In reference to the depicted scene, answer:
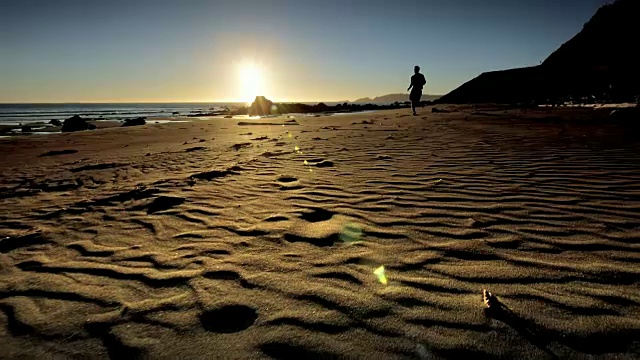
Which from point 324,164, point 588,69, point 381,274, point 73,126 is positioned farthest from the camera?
point 588,69

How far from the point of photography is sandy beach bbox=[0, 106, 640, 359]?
5.41ft

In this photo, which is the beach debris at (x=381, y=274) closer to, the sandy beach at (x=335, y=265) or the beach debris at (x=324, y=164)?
the sandy beach at (x=335, y=265)

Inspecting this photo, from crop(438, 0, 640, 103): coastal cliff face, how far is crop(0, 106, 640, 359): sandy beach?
17.8 meters

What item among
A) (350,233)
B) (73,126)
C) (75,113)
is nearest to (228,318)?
(350,233)

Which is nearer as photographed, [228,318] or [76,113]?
[228,318]

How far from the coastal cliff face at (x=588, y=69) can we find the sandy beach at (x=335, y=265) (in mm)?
Answer: 17833

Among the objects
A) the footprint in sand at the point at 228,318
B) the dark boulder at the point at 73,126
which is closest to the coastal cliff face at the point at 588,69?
the footprint in sand at the point at 228,318

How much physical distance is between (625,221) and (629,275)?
1070 mm

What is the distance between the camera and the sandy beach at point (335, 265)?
1.65 meters

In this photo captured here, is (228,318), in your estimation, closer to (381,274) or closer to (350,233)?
(381,274)

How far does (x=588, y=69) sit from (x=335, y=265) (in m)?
28.3

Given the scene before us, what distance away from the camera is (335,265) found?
7.71 feet

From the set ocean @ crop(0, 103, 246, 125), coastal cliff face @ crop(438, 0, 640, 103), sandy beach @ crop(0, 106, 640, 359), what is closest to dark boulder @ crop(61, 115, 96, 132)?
ocean @ crop(0, 103, 246, 125)

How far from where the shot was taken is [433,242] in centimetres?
262
